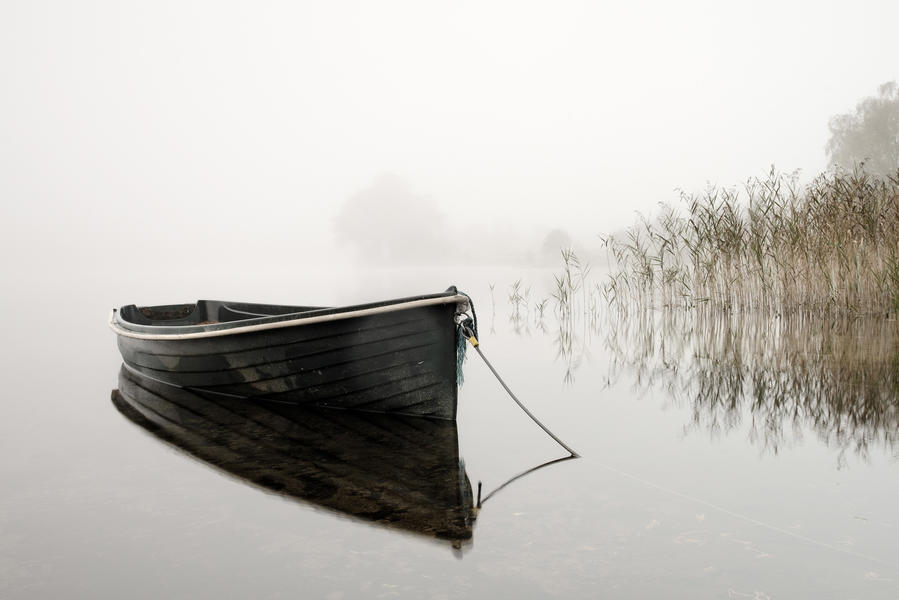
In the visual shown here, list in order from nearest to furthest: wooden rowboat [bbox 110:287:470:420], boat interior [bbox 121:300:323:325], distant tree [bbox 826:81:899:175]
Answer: wooden rowboat [bbox 110:287:470:420] < boat interior [bbox 121:300:323:325] < distant tree [bbox 826:81:899:175]

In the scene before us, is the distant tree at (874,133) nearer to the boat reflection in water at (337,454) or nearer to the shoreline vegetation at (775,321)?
the shoreline vegetation at (775,321)

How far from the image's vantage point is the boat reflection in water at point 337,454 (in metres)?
3.19

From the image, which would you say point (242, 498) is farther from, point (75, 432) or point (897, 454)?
point (897, 454)

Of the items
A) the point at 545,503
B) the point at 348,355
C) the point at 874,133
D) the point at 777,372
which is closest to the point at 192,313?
the point at 348,355

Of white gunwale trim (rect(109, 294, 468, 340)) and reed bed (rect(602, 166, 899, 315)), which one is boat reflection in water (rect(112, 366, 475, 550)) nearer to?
white gunwale trim (rect(109, 294, 468, 340))

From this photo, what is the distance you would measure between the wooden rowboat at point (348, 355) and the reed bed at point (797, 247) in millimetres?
6391

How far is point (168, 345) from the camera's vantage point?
5.84m

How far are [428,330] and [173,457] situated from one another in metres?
1.93

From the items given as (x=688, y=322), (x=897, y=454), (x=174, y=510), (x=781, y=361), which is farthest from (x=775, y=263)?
(x=174, y=510)

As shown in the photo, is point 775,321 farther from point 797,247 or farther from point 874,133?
point 874,133

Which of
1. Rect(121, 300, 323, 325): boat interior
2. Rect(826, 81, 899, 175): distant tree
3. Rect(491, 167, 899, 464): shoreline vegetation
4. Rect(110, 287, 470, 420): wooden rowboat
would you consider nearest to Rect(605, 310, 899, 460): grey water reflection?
Rect(491, 167, 899, 464): shoreline vegetation

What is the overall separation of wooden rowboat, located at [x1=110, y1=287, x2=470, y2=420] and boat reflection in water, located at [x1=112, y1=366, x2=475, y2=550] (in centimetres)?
16

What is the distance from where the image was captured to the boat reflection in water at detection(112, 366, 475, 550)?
126 inches

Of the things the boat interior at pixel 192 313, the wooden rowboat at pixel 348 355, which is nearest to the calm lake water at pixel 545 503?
the wooden rowboat at pixel 348 355
